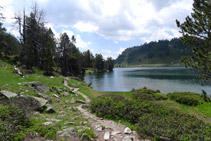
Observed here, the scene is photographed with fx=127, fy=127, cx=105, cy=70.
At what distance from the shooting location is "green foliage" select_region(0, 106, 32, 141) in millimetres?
4603

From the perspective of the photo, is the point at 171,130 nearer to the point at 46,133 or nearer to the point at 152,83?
the point at 46,133

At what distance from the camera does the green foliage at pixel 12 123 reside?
4.60 metres

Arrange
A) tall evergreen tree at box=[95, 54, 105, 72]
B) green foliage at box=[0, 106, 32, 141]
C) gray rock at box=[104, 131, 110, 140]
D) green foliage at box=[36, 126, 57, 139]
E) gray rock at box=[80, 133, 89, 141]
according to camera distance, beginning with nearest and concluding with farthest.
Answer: green foliage at box=[0, 106, 32, 141]
green foliage at box=[36, 126, 57, 139]
gray rock at box=[80, 133, 89, 141]
gray rock at box=[104, 131, 110, 140]
tall evergreen tree at box=[95, 54, 105, 72]

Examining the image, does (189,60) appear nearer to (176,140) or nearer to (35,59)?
Answer: (176,140)

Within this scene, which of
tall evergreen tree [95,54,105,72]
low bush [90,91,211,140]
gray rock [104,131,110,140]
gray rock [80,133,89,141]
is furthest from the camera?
tall evergreen tree [95,54,105,72]

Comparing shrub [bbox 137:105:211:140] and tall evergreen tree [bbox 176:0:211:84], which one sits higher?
tall evergreen tree [bbox 176:0:211:84]

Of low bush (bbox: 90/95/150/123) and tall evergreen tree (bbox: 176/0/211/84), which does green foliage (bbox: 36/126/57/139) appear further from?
tall evergreen tree (bbox: 176/0/211/84)

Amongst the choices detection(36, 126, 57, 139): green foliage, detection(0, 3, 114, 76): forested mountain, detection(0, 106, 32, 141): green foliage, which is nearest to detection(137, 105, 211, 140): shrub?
detection(36, 126, 57, 139): green foliage

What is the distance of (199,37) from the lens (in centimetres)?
1248

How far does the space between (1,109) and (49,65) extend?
32.2 m

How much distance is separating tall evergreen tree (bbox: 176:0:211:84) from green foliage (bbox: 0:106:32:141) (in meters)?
13.3

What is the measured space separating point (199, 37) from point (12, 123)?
1594 centimetres

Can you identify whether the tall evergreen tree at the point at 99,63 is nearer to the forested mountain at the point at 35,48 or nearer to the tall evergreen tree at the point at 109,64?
the tall evergreen tree at the point at 109,64

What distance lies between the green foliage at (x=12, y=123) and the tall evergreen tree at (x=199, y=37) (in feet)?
43.6
